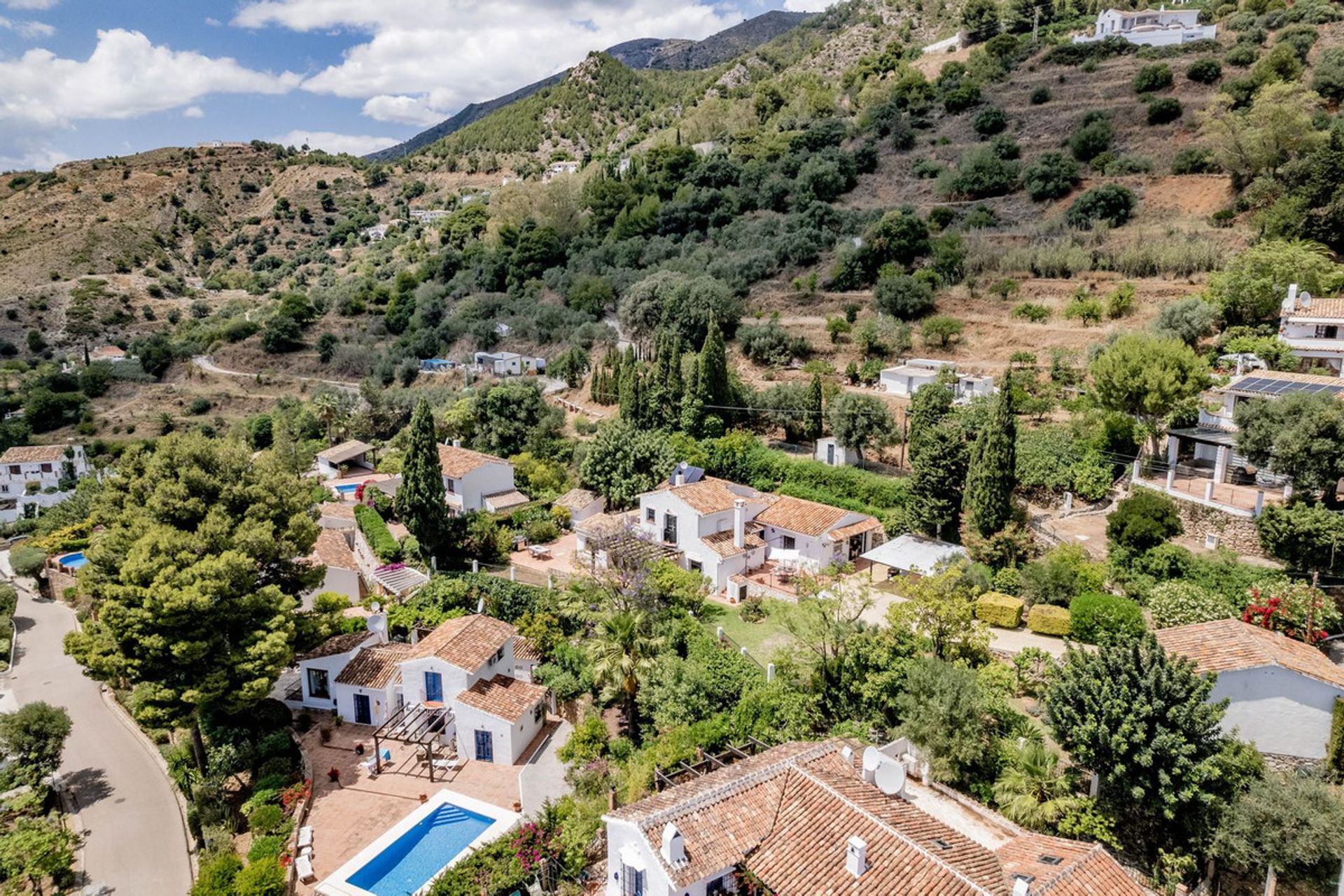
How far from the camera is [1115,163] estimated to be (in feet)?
176

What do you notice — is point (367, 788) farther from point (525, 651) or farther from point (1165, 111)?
point (1165, 111)

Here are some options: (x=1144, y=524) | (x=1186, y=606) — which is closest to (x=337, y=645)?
(x=1186, y=606)

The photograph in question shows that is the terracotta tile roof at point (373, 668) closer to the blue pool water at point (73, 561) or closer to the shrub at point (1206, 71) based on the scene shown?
the blue pool water at point (73, 561)

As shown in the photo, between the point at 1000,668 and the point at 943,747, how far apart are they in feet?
11.7

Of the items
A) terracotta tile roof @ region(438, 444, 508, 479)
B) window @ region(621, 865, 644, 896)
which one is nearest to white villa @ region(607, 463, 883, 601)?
terracotta tile roof @ region(438, 444, 508, 479)

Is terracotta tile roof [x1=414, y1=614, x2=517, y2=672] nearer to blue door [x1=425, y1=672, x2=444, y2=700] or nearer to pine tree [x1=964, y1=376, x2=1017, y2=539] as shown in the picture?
blue door [x1=425, y1=672, x2=444, y2=700]

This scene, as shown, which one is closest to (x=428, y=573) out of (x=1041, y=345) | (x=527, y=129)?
(x=1041, y=345)

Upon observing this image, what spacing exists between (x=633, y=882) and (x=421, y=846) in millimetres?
6501

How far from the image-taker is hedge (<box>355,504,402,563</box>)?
32375 mm

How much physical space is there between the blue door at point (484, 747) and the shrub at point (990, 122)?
64.2 meters

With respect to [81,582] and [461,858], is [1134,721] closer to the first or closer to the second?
[461,858]

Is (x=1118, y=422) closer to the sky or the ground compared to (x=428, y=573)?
closer to the sky

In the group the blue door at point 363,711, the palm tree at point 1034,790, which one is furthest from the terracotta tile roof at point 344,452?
the palm tree at point 1034,790

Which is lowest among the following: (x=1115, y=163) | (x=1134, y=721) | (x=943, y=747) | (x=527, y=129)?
(x=943, y=747)
